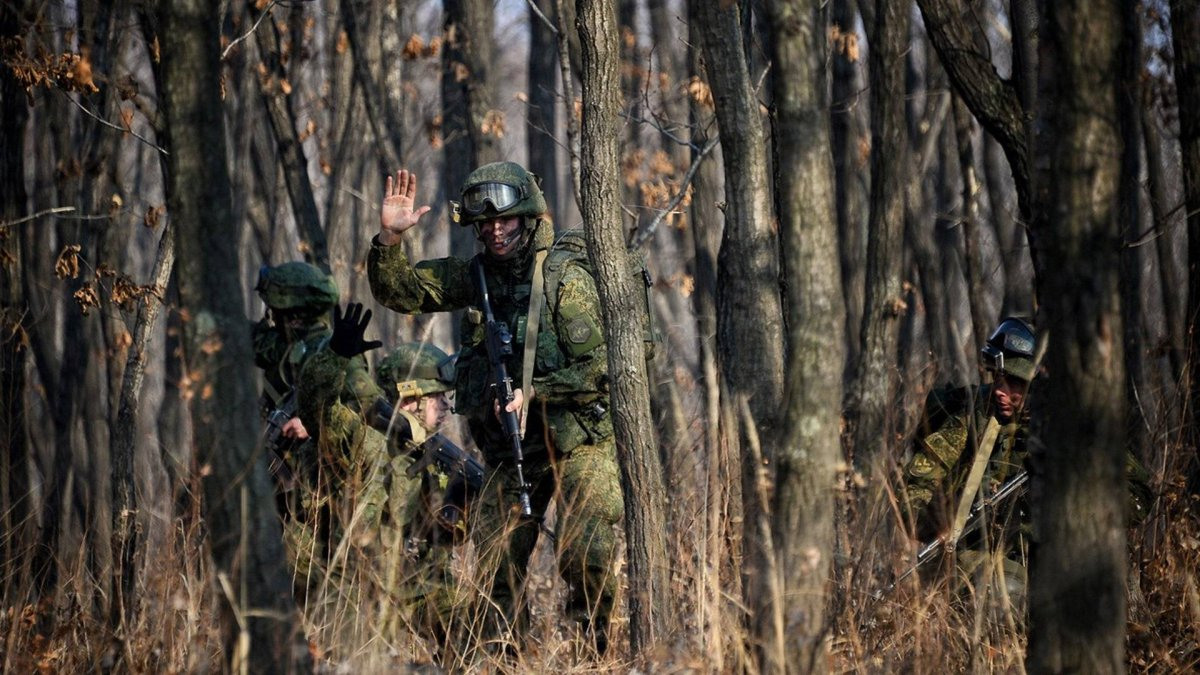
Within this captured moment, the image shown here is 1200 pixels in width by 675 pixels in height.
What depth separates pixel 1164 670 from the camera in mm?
4520

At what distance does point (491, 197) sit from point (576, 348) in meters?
0.68

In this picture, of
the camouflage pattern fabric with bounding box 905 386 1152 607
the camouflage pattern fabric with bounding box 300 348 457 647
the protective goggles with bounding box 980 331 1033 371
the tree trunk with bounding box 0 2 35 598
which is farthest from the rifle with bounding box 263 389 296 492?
the protective goggles with bounding box 980 331 1033 371

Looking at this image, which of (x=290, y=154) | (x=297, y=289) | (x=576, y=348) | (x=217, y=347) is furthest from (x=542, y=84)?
(x=217, y=347)

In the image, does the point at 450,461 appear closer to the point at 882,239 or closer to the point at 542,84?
the point at 882,239

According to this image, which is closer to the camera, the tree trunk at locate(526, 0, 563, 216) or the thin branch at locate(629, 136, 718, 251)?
the thin branch at locate(629, 136, 718, 251)

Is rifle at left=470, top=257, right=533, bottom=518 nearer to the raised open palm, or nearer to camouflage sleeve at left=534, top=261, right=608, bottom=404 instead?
camouflage sleeve at left=534, top=261, right=608, bottom=404

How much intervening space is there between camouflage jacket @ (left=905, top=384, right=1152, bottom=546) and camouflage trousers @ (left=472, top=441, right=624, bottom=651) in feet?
3.91

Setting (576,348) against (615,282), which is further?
(576,348)

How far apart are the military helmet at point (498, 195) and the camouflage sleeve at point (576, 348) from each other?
0.32m

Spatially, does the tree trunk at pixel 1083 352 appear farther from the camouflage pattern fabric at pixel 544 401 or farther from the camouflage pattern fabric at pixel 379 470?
the camouflage pattern fabric at pixel 379 470

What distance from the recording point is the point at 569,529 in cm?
555

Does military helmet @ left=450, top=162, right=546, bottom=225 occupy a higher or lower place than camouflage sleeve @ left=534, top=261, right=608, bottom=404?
higher

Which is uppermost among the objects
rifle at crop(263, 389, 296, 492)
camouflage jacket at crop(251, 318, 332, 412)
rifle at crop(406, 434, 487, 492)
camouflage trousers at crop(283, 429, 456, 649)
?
camouflage jacket at crop(251, 318, 332, 412)

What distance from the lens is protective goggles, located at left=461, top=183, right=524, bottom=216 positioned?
19.0ft
